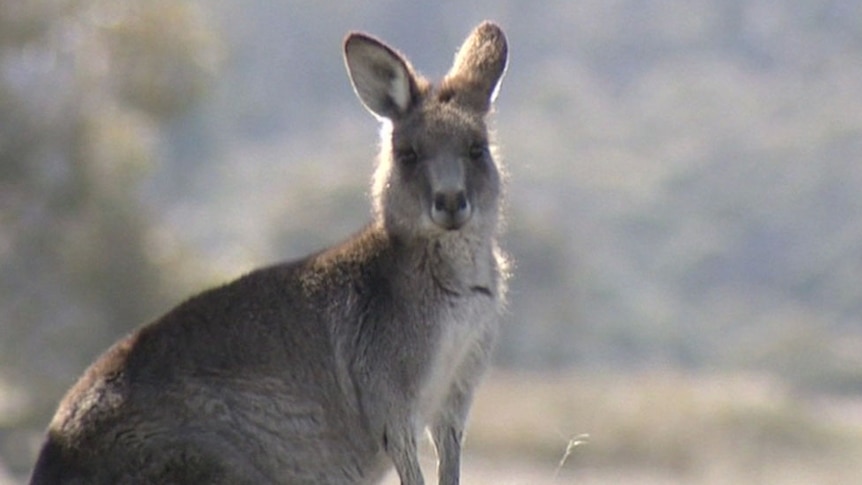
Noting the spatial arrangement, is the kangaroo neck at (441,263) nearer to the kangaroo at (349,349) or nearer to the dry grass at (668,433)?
the kangaroo at (349,349)

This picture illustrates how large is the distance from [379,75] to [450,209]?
0.81m

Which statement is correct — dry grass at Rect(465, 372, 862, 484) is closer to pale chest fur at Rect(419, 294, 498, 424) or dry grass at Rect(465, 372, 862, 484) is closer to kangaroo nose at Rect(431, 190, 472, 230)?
pale chest fur at Rect(419, 294, 498, 424)

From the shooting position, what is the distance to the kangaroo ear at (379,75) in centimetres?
915

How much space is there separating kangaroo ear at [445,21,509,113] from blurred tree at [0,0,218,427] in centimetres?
1905

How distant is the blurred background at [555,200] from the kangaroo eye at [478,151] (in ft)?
3.49

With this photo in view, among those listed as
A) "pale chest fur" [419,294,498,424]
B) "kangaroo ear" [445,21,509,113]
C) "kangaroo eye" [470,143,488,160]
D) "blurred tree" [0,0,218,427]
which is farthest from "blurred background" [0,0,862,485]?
"pale chest fur" [419,294,498,424]

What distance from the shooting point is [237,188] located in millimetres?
87375

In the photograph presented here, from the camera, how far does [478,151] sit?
357 inches

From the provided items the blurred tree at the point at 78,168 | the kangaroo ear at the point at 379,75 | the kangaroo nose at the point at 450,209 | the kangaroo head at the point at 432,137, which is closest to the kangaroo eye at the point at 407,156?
the kangaroo head at the point at 432,137

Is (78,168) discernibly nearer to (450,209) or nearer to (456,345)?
(456,345)

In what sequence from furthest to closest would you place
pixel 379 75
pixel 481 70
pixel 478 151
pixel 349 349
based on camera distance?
1. pixel 481 70
2. pixel 379 75
3. pixel 478 151
4. pixel 349 349

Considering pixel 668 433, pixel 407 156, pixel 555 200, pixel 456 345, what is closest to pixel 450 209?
pixel 407 156

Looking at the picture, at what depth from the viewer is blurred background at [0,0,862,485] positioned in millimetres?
29094

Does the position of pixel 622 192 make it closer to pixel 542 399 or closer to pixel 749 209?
pixel 749 209
